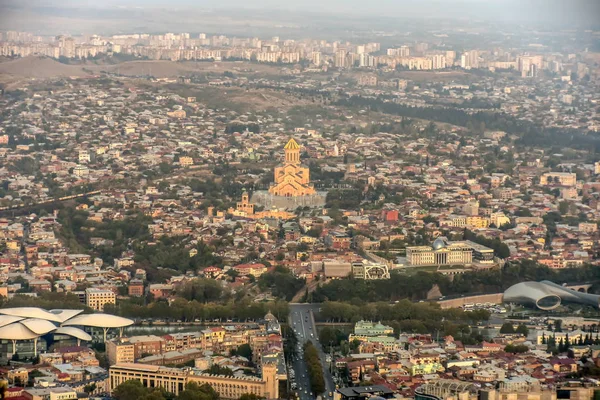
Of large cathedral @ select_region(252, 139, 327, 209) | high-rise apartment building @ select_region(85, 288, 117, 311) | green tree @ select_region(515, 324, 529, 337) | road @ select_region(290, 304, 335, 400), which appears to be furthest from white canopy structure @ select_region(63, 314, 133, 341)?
large cathedral @ select_region(252, 139, 327, 209)

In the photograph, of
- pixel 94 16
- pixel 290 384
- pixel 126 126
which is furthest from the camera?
pixel 94 16

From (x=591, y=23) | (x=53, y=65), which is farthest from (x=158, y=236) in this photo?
(x=53, y=65)

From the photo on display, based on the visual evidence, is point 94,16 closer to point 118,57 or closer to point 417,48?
point 118,57

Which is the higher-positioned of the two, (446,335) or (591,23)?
(591,23)

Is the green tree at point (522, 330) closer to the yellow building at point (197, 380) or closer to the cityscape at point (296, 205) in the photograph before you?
the cityscape at point (296, 205)

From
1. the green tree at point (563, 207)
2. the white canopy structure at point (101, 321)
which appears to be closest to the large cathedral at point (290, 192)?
the green tree at point (563, 207)

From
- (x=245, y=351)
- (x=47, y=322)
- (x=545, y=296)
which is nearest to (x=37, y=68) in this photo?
(x=545, y=296)

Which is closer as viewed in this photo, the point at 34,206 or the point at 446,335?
the point at 446,335
